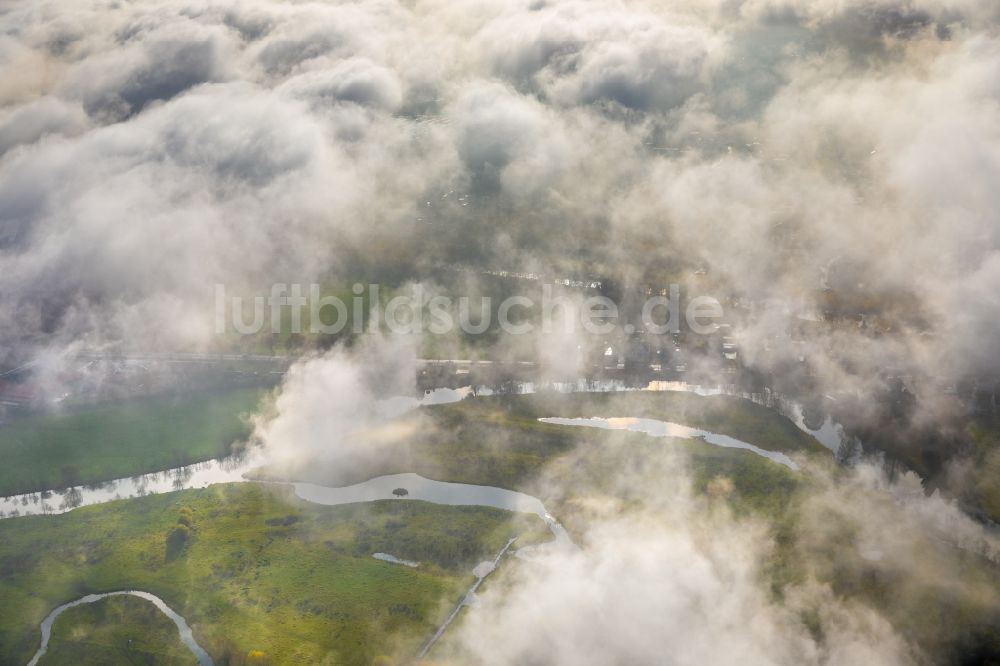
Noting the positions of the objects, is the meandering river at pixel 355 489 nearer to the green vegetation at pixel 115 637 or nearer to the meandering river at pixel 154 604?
the meandering river at pixel 154 604

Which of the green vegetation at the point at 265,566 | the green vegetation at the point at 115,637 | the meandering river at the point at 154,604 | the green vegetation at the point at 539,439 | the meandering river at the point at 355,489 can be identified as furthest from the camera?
the green vegetation at the point at 539,439

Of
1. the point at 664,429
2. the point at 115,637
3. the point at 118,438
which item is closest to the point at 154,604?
the point at 115,637

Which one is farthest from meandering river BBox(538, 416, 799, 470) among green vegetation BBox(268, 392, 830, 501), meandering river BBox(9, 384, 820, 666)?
green vegetation BBox(268, 392, 830, 501)

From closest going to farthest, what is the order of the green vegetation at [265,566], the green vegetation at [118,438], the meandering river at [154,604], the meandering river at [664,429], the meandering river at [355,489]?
the meandering river at [154,604] → the green vegetation at [265,566] → the meandering river at [355,489] → the meandering river at [664,429] → the green vegetation at [118,438]

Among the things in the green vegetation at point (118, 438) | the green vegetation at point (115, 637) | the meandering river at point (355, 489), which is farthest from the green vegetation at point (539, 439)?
the green vegetation at point (115, 637)

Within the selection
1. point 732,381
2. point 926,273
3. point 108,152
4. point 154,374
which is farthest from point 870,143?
point 108,152

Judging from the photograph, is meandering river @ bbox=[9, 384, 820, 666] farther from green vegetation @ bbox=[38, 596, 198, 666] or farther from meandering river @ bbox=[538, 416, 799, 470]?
green vegetation @ bbox=[38, 596, 198, 666]
